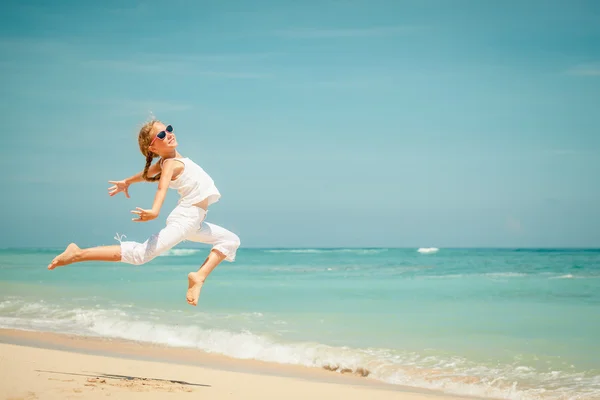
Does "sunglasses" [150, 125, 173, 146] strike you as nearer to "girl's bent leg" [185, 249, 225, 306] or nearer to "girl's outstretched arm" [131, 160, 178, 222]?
"girl's outstretched arm" [131, 160, 178, 222]

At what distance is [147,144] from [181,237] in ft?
3.00

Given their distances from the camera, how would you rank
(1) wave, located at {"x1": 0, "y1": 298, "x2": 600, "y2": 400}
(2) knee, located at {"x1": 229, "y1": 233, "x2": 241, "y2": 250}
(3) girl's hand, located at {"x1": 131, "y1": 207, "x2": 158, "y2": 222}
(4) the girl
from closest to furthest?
(3) girl's hand, located at {"x1": 131, "y1": 207, "x2": 158, "y2": 222}
(4) the girl
(2) knee, located at {"x1": 229, "y1": 233, "x2": 241, "y2": 250}
(1) wave, located at {"x1": 0, "y1": 298, "x2": 600, "y2": 400}

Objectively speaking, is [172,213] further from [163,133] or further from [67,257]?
[67,257]

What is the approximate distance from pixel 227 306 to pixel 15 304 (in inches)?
171

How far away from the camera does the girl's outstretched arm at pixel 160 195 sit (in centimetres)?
506

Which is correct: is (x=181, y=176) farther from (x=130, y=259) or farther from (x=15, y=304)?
(x=15, y=304)

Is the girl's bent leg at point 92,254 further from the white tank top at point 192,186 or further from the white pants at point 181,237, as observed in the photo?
the white tank top at point 192,186

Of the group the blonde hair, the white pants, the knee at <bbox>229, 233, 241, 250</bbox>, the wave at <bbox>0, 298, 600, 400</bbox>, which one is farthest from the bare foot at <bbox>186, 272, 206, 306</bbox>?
the wave at <bbox>0, 298, 600, 400</bbox>

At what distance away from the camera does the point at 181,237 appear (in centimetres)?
548

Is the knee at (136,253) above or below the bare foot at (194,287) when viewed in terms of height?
above

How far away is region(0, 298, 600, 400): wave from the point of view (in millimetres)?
7301

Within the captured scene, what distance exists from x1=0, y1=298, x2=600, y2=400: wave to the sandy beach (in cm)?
50

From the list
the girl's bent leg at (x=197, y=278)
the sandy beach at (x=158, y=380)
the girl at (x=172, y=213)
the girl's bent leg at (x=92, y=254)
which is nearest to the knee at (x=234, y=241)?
the girl at (x=172, y=213)

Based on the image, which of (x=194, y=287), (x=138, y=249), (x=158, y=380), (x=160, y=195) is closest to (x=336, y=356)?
(x=158, y=380)
